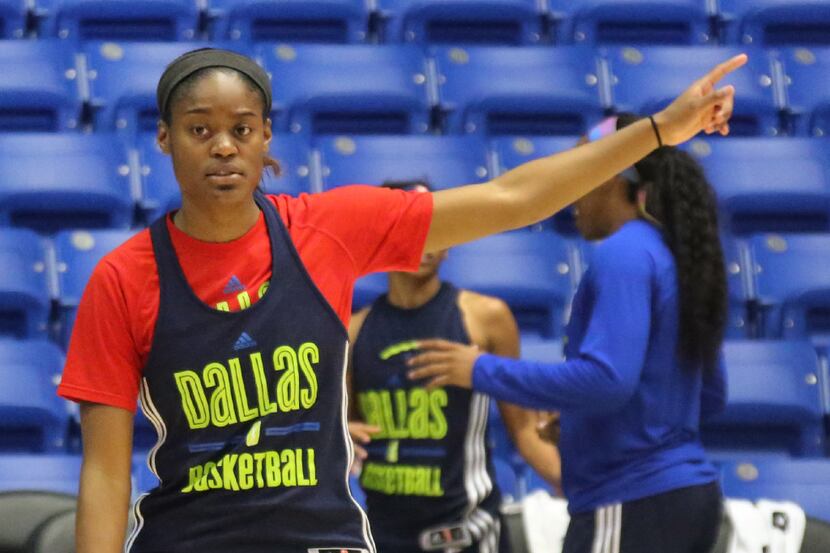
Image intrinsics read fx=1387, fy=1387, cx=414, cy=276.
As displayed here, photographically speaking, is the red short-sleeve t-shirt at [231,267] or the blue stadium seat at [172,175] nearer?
the red short-sleeve t-shirt at [231,267]

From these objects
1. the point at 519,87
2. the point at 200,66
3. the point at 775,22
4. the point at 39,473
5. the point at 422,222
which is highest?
the point at 775,22

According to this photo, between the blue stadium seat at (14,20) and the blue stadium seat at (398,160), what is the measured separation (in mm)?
1668

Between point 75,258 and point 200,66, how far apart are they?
306cm

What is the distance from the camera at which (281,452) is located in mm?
2061

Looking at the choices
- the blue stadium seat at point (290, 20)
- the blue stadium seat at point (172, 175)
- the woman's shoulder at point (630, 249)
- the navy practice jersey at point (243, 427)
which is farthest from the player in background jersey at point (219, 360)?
the blue stadium seat at point (290, 20)

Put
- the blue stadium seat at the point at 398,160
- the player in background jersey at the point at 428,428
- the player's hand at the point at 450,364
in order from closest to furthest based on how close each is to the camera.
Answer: the player's hand at the point at 450,364
the player in background jersey at the point at 428,428
the blue stadium seat at the point at 398,160

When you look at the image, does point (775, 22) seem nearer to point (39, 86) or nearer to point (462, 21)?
point (462, 21)

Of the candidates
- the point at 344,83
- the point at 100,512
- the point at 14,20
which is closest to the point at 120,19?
the point at 14,20

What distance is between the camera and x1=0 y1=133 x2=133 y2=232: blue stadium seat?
17.5ft

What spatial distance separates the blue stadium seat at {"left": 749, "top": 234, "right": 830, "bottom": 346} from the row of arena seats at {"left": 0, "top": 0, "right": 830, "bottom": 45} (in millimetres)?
1595

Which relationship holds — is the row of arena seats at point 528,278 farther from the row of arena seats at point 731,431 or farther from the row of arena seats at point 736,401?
the row of arena seats at point 731,431

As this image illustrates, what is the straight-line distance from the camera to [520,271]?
5148 millimetres

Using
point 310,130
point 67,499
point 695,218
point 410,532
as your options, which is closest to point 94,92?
point 310,130

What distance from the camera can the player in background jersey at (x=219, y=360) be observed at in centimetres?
206
